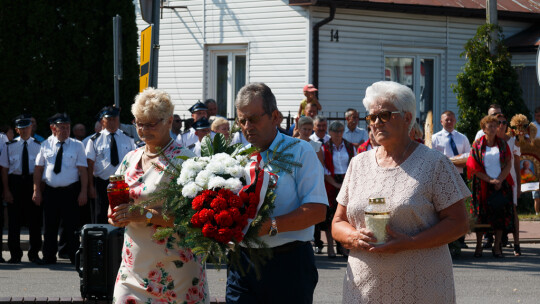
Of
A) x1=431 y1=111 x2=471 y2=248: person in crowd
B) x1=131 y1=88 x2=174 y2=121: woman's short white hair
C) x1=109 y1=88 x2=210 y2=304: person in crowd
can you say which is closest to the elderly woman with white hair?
x1=109 y1=88 x2=210 y2=304: person in crowd

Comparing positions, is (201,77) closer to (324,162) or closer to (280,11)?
(280,11)

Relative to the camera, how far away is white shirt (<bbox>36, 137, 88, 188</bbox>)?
43.2 ft

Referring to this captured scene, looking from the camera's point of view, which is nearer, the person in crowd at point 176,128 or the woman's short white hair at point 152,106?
the woman's short white hair at point 152,106

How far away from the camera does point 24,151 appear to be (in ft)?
45.6

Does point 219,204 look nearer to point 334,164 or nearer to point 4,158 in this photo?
point 334,164

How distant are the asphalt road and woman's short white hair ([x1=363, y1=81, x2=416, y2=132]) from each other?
4.67m

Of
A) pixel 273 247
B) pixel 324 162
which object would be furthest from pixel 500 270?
pixel 273 247

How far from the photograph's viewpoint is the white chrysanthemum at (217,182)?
4.72 meters

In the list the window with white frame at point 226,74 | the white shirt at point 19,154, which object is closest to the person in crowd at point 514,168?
the white shirt at point 19,154

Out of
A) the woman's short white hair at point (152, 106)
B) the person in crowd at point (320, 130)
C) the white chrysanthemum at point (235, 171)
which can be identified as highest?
the woman's short white hair at point (152, 106)

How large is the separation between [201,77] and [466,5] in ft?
24.5

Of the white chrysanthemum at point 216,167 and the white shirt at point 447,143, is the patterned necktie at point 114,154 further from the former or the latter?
the white chrysanthemum at point 216,167

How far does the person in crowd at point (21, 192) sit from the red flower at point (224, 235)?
9.44 meters

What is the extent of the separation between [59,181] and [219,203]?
893cm
